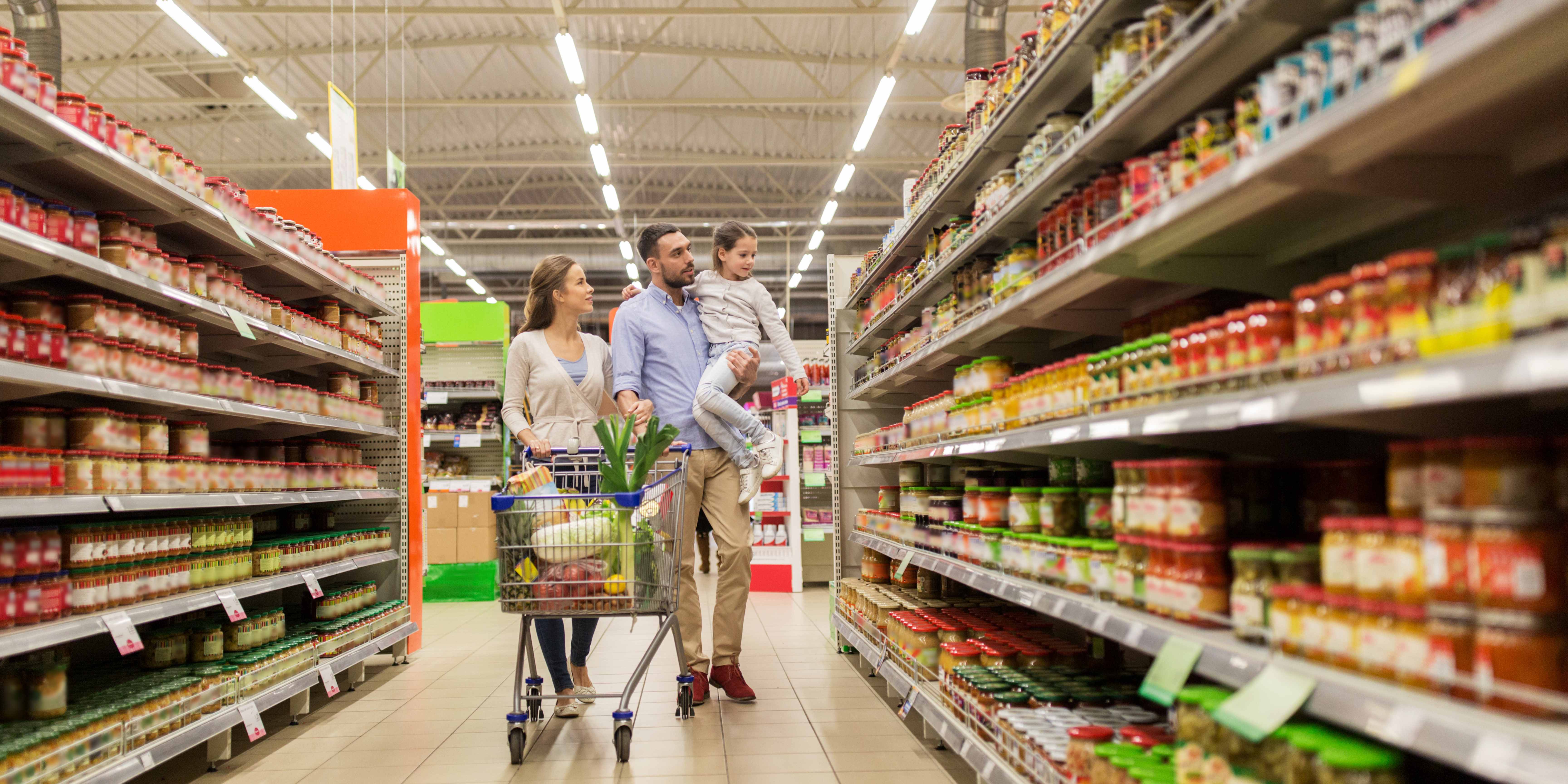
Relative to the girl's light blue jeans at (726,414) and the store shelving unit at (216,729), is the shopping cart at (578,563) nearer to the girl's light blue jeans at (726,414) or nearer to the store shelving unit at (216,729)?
the girl's light blue jeans at (726,414)

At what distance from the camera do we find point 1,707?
261cm

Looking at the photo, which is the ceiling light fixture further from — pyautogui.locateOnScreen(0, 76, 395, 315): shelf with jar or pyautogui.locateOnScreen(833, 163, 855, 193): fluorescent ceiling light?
pyautogui.locateOnScreen(0, 76, 395, 315): shelf with jar

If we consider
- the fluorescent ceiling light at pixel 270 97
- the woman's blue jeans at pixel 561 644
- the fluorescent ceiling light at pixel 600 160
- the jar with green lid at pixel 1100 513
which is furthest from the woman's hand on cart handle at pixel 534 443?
the fluorescent ceiling light at pixel 600 160

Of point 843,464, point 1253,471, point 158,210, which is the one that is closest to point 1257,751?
point 1253,471

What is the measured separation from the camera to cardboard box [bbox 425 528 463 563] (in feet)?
26.2

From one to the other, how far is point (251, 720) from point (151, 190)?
1.72 metres

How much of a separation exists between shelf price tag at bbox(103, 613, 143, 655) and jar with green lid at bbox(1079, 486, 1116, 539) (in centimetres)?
244

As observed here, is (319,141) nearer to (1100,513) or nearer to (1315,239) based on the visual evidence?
(1100,513)

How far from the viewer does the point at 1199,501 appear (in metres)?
1.73

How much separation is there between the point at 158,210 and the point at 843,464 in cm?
347

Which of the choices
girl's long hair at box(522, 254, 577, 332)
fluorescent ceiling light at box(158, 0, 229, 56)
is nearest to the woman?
girl's long hair at box(522, 254, 577, 332)

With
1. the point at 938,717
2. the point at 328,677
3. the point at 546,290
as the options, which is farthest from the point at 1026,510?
the point at 328,677

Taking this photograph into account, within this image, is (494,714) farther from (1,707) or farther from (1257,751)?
(1257,751)

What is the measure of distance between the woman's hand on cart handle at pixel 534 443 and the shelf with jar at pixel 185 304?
3.31 feet
